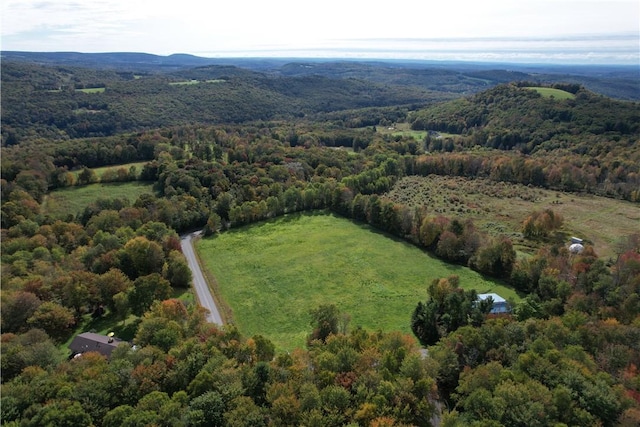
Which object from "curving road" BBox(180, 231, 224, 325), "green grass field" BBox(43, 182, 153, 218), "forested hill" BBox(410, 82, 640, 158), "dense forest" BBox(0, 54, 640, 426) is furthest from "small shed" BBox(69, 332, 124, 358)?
"forested hill" BBox(410, 82, 640, 158)

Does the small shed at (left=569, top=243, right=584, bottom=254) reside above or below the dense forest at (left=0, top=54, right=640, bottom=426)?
below

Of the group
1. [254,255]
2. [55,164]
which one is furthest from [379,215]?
[55,164]

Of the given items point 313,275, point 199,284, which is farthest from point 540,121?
point 199,284

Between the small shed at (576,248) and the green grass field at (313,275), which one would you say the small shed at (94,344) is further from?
the small shed at (576,248)

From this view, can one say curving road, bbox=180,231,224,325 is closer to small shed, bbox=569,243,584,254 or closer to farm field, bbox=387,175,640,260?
farm field, bbox=387,175,640,260

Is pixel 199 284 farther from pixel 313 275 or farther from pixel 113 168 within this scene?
pixel 113 168

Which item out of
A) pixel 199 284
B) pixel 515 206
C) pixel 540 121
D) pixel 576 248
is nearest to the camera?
pixel 199 284

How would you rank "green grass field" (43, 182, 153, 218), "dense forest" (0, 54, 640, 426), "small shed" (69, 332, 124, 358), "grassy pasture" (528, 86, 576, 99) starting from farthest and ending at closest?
"grassy pasture" (528, 86, 576, 99), "green grass field" (43, 182, 153, 218), "small shed" (69, 332, 124, 358), "dense forest" (0, 54, 640, 426)
